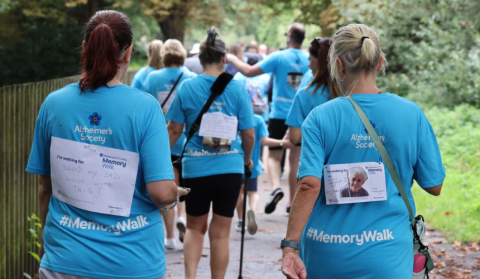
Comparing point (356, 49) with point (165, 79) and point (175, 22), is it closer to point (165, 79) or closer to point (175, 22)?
point (165, 79)

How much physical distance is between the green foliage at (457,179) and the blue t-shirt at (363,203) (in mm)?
4588

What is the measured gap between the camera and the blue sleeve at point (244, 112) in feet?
15.2

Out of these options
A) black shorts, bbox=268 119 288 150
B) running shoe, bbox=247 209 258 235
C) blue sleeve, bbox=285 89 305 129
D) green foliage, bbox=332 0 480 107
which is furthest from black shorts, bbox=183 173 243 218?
green foliage, bbox=332 0 480 107

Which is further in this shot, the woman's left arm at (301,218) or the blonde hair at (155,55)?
the blonde hair at (155,55)

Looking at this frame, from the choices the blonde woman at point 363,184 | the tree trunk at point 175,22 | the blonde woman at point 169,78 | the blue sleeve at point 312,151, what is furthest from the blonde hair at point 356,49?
the tree trunk at point 175,22

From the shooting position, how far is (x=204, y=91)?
4.59 metres

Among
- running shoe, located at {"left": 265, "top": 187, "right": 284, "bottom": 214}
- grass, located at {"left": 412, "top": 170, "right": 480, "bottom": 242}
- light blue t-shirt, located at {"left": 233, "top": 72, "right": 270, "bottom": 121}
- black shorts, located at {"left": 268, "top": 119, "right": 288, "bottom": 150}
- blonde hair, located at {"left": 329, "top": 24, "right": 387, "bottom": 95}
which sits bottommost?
grass, located at {"left": 412, "top": 170, "right": 480, "bottom": 242}

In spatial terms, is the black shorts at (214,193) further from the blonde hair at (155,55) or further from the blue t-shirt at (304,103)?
the blonde hair at (155,55)

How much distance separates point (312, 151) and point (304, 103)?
3.16 metres

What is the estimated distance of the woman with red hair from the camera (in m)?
2.45

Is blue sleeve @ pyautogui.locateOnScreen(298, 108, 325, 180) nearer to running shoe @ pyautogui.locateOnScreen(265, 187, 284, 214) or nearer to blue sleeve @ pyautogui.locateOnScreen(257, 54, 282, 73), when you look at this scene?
running shoe @ pyautogui.locateOnScreen(265, 187, 284, 214)

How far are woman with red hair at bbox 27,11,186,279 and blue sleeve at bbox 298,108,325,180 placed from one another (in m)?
0.58

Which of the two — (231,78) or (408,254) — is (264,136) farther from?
(408,254)

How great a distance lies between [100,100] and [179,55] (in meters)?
4.12
